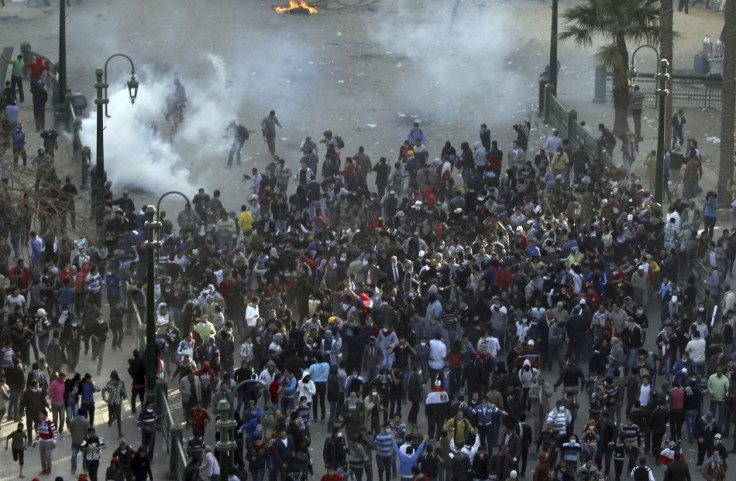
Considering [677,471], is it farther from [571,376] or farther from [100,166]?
[100,166]

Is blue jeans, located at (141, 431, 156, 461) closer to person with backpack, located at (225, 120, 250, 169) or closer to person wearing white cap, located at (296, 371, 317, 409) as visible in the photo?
person wearing white cap, located at (296, 371, 317, 409)

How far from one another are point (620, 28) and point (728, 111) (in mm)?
3703

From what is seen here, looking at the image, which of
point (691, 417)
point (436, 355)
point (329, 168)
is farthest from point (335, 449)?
point (329, 168)

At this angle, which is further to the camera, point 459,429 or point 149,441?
point 149,441

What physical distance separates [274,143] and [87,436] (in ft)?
55.6

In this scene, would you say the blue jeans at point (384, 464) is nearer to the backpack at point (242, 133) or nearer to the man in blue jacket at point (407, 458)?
the man in blue jacket at point (407, 458)

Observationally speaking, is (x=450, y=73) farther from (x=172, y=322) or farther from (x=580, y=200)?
(x=172, y=322)

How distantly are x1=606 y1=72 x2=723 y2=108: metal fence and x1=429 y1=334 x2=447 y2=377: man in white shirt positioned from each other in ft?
60.1

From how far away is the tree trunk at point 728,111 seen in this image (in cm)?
3900

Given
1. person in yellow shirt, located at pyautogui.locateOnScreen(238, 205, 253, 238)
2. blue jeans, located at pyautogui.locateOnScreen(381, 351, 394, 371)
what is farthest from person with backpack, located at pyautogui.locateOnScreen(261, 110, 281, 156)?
blue jeans, located at pyautogui.locateOnScreen(381, 351, 394, 371)

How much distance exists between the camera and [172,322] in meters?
30.4

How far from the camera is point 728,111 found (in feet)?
130

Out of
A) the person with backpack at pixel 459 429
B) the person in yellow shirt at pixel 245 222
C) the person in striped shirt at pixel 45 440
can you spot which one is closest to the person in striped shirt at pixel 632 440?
the person with backpack at pixel 459 429

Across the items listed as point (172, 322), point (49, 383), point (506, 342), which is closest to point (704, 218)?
point (506, 342)
